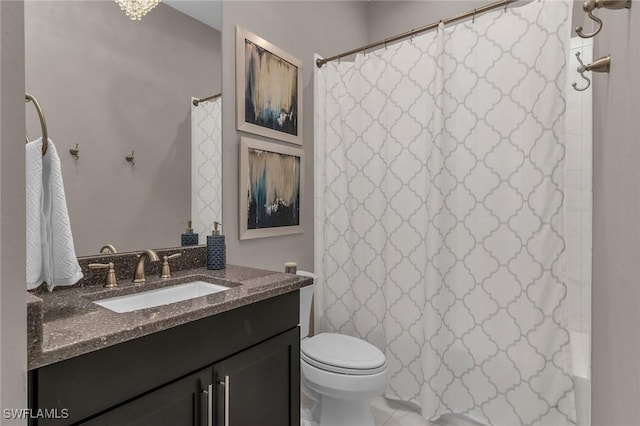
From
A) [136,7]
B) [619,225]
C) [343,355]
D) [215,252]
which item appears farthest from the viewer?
[343,355]

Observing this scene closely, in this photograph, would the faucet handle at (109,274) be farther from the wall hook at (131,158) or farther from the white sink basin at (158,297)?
the wall hook at (131,158)

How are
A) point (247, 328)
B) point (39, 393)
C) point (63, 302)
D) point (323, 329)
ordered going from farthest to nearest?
point (323, 329) → point (247, 328) → point (63, 302) → point (39, 393)

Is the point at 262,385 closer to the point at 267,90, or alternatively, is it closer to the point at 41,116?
the point at 41,116

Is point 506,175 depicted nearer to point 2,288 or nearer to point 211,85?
point 211,85

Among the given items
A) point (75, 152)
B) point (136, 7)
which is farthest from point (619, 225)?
point (136, 7)

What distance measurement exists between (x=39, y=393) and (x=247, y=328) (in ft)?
1.80

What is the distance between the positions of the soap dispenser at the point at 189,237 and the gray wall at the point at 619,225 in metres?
1.49

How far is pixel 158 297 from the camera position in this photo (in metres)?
1.25

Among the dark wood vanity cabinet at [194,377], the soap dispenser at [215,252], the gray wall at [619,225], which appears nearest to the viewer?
the gray wall at [619,225]

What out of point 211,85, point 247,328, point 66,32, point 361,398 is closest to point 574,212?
point 361,398

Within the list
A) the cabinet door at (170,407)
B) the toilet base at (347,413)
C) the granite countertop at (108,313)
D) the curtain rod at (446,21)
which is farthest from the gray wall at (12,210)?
the curtain rod at (446,21)

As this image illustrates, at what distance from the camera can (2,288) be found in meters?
0.44

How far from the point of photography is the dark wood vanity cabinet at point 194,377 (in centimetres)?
73

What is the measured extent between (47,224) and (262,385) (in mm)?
835
